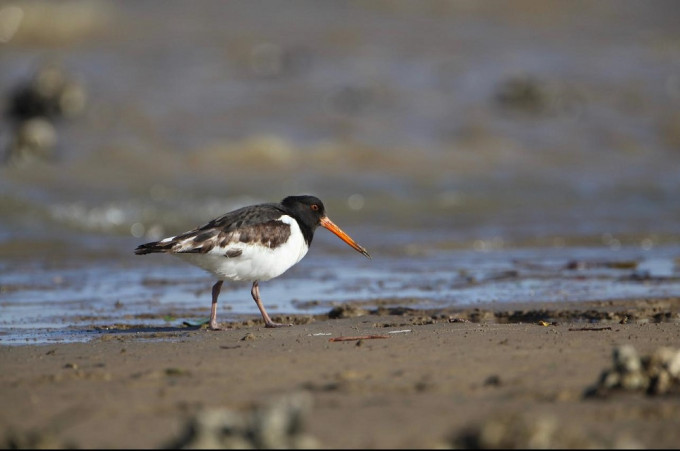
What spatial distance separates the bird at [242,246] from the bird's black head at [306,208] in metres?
0.34

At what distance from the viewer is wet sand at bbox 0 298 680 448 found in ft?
12.6

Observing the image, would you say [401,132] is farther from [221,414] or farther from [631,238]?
[221,414]

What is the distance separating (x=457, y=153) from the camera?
806 inches

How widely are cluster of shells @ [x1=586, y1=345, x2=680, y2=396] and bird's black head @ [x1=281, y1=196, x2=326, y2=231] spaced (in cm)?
412

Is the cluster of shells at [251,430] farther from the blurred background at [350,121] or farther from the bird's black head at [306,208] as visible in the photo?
the blurred background at [350,121]

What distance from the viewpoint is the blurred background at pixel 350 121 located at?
1579 cm

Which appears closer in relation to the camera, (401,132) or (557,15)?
(401,132)

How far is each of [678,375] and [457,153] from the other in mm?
16324

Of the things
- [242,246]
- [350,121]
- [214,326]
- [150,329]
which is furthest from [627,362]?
[350,121]

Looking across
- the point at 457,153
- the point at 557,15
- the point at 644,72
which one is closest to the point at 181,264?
the point at 457,153

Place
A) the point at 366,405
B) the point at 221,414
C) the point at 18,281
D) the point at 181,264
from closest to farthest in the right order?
the point at 221,414, the point at 366,405, the point at 18,281, the point at 181,264

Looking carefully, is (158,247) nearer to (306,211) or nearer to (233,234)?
(233,234)

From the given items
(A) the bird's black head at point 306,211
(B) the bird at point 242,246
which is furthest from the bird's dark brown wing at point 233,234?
(A) the bird's black head at point 306,211

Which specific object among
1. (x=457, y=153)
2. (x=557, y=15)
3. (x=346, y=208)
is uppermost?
(x=557, y=15)
